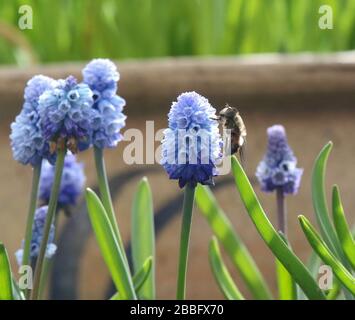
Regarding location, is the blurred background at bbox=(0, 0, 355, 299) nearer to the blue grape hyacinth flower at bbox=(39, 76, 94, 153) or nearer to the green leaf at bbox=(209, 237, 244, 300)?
the green leaf at bbox=(209, 237, 244, 300)

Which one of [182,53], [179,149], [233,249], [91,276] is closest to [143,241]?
[233,249]

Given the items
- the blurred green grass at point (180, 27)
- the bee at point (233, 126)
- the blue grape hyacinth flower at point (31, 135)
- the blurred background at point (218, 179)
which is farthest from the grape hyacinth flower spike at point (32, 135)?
the blurred green grass at point (180, 27)

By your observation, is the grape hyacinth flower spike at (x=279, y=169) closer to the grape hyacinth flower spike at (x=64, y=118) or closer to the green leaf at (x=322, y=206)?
the green leaf at (x=322, y=206)

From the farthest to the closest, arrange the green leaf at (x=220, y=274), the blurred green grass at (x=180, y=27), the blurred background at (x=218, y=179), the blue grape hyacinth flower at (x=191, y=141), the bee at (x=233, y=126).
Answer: the blurred green grass at (x=180, y=27), the blurred background at (x=218, y=179), the green leaf at (x=220, y=274), the bee at (x=233, y=126), the blue grape hyacinth flower at (x=191, y=141)

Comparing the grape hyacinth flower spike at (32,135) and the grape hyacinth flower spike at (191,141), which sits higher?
the grape hyacinth flower spike at (32,135)

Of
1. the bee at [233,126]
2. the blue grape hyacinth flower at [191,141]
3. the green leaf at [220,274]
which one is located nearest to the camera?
the blue grape hyacinth flower at [191,141]

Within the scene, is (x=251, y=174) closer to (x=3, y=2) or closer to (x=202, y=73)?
(x=202, y=73)

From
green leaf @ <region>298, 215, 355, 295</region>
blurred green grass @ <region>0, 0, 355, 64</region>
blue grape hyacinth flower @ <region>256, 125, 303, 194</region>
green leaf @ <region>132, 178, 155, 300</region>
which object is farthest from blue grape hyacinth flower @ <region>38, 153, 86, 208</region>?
blurred green grass @ <region>0, 0, 355, 64</region>
